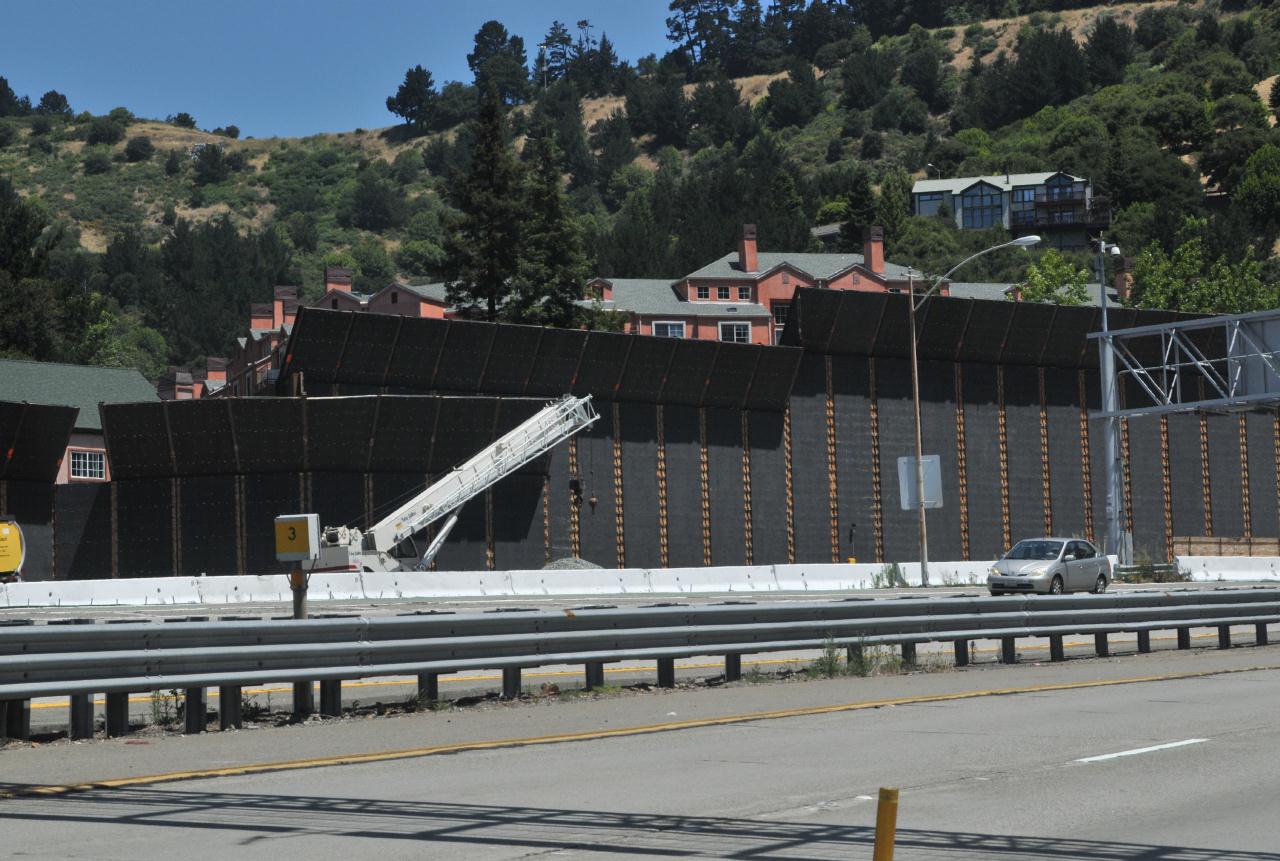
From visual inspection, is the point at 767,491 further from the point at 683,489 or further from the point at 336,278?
the point at 336,278

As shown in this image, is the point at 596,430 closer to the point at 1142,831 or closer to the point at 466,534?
the point at 466,534

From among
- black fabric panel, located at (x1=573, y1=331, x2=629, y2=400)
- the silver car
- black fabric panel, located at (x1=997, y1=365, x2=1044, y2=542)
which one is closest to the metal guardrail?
the silver car

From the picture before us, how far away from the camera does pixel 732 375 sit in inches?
2430

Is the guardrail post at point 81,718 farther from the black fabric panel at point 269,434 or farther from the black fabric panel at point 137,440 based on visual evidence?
the black fabric panel at point 137,440

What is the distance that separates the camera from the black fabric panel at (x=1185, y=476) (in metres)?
71.7

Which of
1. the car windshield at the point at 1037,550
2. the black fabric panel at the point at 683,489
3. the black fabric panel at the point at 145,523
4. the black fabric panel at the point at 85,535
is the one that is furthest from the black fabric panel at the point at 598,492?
the car windshield at the point at 1037,550

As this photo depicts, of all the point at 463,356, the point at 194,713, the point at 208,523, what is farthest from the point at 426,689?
the point at 463,356

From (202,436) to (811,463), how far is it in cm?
2289

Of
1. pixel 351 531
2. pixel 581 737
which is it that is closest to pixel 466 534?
pixel 351 531

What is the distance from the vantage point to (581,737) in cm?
1480

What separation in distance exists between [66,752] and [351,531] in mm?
34385

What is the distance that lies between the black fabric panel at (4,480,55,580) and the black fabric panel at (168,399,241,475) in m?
2.89

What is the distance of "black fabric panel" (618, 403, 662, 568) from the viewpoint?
6006 centimetres

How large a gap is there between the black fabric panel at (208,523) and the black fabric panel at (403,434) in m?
4.77
